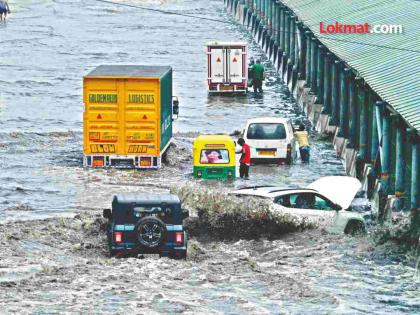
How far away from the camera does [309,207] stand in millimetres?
31266

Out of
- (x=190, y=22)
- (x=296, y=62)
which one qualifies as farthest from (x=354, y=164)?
(x=190, y=22)

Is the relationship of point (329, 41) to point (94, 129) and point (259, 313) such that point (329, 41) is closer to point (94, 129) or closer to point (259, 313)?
point (94, 129)

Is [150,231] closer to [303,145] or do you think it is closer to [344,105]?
[303,145]

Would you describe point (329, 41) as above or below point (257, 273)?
above

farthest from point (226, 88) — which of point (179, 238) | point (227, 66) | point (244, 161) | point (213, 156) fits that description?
point (179, 238)

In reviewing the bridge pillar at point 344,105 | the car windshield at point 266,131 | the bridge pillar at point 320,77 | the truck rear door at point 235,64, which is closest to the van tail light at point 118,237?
the car windshield at point 266,131

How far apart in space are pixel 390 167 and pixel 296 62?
2824 centimetres

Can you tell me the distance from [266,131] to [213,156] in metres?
3.45

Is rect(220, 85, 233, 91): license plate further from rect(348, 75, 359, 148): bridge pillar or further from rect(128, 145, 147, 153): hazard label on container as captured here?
rect(128, 145, 147, 153): hazard label on container

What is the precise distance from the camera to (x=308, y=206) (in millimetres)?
31250

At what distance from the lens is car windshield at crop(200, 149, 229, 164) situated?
4012 cm

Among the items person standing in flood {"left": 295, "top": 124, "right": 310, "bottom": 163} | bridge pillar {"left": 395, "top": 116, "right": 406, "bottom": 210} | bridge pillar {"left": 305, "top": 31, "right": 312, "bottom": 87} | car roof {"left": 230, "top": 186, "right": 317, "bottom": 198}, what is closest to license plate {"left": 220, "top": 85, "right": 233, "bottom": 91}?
bridge pillar {"left": 305, "top": 31, "right": 312, "bottom": 87}

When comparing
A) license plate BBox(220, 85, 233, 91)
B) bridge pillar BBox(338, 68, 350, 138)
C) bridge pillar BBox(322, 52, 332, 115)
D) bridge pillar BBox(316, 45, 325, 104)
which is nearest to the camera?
bridge pillar BBox(338, 68, 350, 138)

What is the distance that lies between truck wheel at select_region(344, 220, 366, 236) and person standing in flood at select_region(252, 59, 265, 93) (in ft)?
99.7
